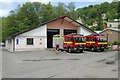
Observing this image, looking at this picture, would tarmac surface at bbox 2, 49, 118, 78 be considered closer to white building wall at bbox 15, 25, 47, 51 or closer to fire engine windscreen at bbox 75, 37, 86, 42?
fire engine windscreen at bbox 75, 37, 86, 42

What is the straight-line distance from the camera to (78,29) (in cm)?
5222

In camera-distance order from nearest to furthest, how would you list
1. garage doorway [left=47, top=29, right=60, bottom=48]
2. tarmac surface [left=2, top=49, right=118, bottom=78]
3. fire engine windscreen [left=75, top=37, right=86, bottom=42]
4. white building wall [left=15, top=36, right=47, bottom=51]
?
→ tarmac surface [left=2, top=49, right=118, bottom=78] → fire engine windscreen [left=75, top=37, right=86, bottom=42] → white building wall [left=15, top=36, right=47, bottom=51] → garage doorway [left=47, top=29, right=60, bottom=48]

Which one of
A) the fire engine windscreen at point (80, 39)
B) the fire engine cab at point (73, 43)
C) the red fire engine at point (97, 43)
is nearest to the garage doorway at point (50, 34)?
the fire engine cab at point (73, 43)

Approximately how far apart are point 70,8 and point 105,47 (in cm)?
6354

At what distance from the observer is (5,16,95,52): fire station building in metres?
46.6

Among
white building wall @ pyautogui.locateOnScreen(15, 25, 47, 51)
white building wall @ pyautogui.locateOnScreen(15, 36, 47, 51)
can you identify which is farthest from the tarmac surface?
white building wall @ pyautogui.locateOnScreen(15, 25, 47, 51)

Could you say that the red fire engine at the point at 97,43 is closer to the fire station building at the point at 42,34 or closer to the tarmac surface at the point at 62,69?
the fire station building at the point at 42,34

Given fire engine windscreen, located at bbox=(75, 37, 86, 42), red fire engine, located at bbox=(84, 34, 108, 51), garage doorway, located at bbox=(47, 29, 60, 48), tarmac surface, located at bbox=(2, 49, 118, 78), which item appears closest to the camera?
tarmac surface, located at bbox=(2, 49, 118, 78)

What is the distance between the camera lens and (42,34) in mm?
48250

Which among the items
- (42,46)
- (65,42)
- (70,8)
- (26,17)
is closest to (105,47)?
(65,42)

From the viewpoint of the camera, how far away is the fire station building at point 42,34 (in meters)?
46.6

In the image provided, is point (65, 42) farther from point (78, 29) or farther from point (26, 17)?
point (26, 17)

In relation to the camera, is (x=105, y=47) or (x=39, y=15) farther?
(x=39, y=15)

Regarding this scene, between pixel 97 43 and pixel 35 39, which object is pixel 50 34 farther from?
pixel 97 43
